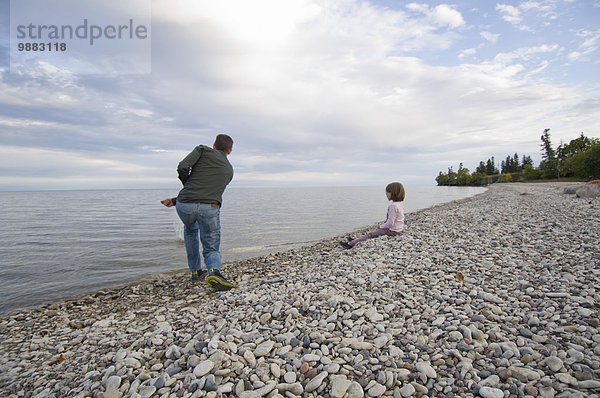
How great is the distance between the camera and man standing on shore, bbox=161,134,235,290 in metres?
6.12

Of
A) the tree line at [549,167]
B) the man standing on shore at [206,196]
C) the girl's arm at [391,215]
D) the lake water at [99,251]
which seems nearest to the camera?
the man standing on shore at [206,196]

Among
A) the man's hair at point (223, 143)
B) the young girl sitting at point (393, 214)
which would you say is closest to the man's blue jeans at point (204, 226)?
the man's hair at point (223, 143)

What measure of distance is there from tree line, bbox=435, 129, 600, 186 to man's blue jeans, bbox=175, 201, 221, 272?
280 ft

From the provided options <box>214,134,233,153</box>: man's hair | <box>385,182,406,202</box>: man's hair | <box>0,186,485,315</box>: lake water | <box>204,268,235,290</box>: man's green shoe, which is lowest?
<box>0,186,485,315</box>: lake water

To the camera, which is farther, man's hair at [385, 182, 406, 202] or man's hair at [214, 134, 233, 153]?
man's hair at [385, 182, 406, 202]

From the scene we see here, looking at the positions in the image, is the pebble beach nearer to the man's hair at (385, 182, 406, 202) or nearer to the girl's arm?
the girl's arm

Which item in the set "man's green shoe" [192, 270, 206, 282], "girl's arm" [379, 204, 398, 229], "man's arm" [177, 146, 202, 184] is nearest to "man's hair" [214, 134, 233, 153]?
"man's arm" [177, 146, 202, 184]

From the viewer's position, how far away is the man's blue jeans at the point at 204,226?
6145 mm

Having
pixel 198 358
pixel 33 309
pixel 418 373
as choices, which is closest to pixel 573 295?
pixel 418 373

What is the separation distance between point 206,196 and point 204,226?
67cm

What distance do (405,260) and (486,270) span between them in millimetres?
1701

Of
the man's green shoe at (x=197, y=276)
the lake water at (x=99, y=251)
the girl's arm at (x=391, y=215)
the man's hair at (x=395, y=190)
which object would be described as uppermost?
the man's hair at (x=395, y=190)

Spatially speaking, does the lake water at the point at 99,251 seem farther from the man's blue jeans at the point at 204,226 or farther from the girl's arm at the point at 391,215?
the girl's arm at the point at 391,215

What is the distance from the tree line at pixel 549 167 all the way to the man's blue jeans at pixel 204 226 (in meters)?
85.4
